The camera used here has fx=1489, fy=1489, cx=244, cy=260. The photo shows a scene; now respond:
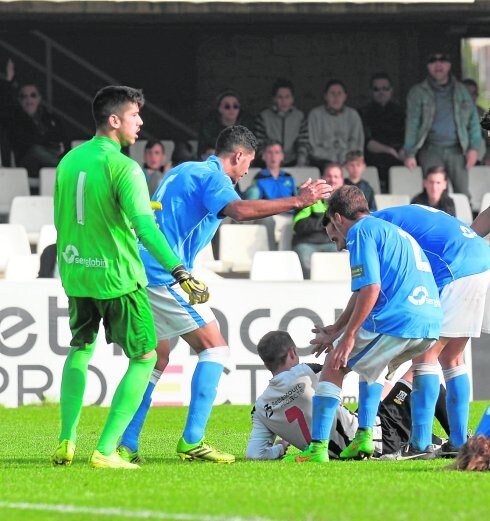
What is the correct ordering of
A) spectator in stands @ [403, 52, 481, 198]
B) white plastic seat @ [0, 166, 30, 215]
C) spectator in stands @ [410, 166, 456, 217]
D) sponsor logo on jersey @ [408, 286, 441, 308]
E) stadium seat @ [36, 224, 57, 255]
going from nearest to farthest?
1. sponsor logo on jersey @ [408, 286, 441, 308]
2. stadium seat @ [36, 224, 57, 255]
3. spectator in stands @ [410, 166, 456, 217]
4. white plastic seat @ [0, 166, 30, 215]
5. spectator in stands @ [403, 52, 481, 198]

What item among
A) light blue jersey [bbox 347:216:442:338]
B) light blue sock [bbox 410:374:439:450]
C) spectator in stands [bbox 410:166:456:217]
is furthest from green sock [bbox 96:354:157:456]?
spectator in stands [bbox 410:166:456:217]

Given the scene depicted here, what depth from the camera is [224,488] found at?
7086mm

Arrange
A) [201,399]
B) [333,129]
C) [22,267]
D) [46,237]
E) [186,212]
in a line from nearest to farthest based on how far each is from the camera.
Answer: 1. [201,399]
2. [186,212]
3. [22,267]
4. [46,237]
5. [333,129]

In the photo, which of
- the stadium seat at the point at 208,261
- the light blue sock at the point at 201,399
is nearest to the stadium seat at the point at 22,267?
the stadium seat at the point at 208,261

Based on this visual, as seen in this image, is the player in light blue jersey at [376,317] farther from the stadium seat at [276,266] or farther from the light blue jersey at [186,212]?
the stadium seat at [276,266]

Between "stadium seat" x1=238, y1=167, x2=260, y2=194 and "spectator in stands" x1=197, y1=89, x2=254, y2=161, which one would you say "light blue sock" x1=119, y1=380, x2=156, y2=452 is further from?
"spectator in stands" x1=197, y1=89, x2=254, y2=161

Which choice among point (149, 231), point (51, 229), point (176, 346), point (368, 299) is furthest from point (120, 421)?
point (51, 229)

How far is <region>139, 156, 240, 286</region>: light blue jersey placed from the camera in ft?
29.2

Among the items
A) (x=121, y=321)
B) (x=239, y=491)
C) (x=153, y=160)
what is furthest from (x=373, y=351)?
(x=153, y=160)

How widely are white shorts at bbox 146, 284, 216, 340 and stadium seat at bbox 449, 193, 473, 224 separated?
8923 millimetres

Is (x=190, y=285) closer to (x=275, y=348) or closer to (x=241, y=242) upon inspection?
(x=275, y=348)

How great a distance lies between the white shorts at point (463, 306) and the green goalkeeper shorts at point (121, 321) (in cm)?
205

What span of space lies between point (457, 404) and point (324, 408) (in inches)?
41.6

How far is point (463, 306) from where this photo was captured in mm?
9266
